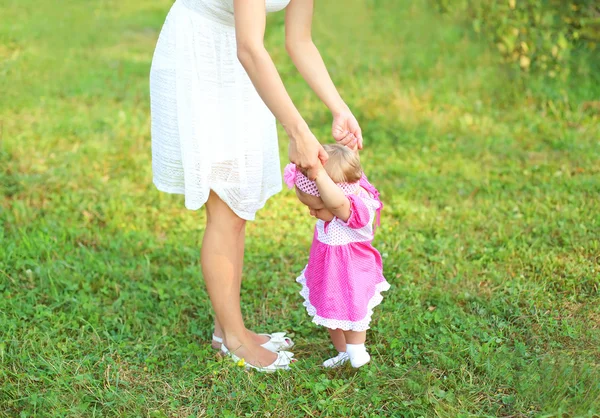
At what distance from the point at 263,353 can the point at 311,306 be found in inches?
13.1

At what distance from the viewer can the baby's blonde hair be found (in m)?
2.66

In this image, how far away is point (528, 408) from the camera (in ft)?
8.75

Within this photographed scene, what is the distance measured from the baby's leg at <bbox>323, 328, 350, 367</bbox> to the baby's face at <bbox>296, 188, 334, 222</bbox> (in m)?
0.54

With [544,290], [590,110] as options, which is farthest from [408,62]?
[544,290]

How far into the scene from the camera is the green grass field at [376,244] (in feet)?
9.35

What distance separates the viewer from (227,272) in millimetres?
3021

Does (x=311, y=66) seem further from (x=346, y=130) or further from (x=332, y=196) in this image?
(x=332, y=196)

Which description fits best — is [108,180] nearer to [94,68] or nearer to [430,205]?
[430,205]

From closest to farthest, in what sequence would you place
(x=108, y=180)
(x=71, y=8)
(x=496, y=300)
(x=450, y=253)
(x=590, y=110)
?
(x=496, y=300)
(x=450, y=253)
(x=108, y=180)
(x=590, y=110)
(x=71, y=8)

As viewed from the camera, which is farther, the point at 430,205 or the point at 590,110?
the point at 590,110

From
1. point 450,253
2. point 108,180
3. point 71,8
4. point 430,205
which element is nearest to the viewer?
point 450,253

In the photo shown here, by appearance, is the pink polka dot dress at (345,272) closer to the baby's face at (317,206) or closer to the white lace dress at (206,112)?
the baby's face at (317,206)

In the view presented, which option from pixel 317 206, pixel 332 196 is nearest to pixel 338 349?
pixel 317 206

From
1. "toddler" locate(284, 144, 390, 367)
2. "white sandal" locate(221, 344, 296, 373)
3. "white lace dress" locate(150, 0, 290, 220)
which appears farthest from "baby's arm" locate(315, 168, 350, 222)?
"white sandal" locate(221, 344, 296, 373)
